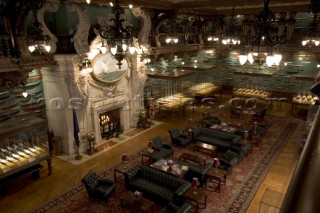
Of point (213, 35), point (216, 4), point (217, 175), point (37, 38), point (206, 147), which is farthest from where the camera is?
point (213, 35)

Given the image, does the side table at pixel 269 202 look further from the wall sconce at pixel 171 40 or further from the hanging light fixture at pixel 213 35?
the hanging light fixture at pixel 213 35

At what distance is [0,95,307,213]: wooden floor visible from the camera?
25.5 ft

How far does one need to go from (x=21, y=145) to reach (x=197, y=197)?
6.15 m

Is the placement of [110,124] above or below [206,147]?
above

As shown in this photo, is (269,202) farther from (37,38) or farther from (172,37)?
(172,37)

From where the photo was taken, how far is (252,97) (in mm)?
17484

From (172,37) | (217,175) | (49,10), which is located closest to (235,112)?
(172,37)

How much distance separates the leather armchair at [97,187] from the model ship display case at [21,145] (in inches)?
90.0

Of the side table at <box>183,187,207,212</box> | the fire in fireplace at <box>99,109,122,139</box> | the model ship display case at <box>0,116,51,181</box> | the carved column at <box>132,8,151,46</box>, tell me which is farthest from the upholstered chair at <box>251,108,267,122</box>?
the model ship display case at <box>0,116,51,181</box>

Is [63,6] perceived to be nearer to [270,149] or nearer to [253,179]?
[253,179]

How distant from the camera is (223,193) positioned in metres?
8.01

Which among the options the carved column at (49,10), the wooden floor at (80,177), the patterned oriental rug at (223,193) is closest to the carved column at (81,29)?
the carved column at (49,10)

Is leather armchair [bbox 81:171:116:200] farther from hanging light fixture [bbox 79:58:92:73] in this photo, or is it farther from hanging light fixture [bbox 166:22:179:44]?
hanging light fixture [bbox 166:22:179:44]

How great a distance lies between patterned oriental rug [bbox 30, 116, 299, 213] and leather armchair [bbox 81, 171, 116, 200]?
0.26 metres
